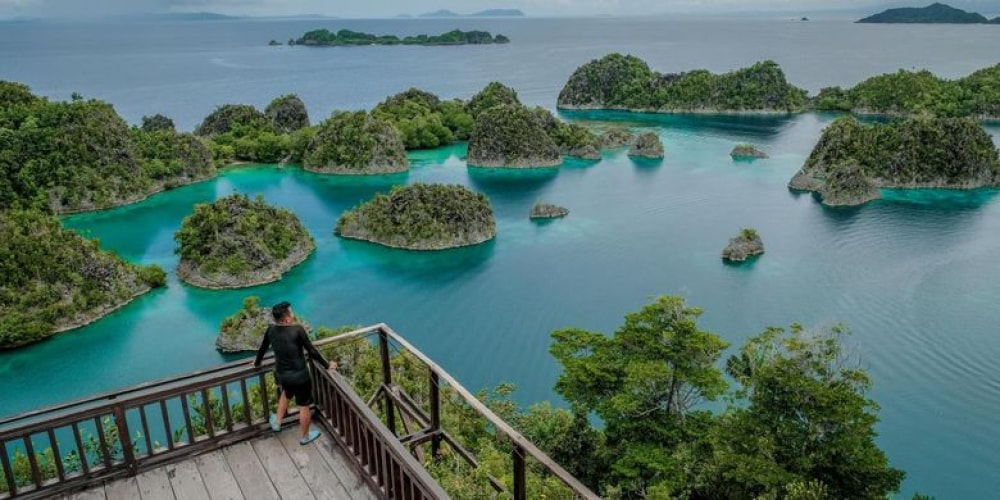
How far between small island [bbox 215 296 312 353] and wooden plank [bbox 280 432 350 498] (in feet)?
61.0

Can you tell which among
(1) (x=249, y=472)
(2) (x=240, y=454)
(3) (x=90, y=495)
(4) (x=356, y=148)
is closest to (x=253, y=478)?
(1) (x=249, y=472)

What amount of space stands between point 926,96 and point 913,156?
113 feet

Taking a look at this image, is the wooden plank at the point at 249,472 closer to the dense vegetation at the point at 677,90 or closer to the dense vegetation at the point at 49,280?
the dense vegetation at the point at 49,280

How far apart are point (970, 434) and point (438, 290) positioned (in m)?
22.2

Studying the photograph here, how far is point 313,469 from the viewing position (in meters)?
6.83

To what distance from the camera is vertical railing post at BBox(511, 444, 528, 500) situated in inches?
250

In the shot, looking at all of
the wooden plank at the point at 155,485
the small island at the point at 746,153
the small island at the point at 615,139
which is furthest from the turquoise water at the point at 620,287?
the wooden plank at the point at 155,485

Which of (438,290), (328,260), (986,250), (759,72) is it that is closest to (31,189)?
(328,260)

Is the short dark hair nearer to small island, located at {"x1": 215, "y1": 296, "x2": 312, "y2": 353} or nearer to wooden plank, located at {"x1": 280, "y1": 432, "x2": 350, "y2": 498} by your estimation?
wooden plank, located at {"x1": 280, "y1": 432, "x2": 350, "y2": 498}

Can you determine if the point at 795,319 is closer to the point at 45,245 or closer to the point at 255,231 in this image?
the point at 255,231

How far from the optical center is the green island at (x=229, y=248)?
31.9m

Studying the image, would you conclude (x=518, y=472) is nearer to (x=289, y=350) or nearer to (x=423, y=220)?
(x=289, y=350)

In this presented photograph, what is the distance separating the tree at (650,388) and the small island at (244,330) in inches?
499

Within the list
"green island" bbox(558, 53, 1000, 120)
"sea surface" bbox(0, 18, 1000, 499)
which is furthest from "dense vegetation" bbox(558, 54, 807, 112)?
"sea surface" bbox(0, 18, 1000, 499)
